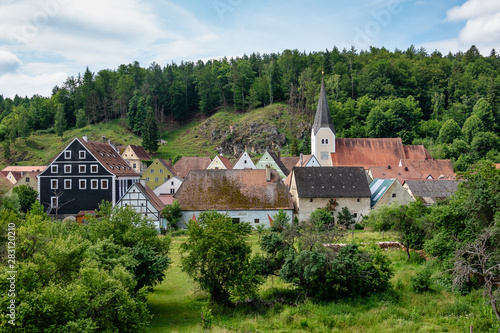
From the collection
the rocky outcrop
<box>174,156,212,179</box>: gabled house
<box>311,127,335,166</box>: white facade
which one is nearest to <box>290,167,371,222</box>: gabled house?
<box>311,127,335,166</box>: white facade

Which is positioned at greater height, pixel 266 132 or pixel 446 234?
pixel 266 132

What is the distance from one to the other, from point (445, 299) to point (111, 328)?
47.6 feet

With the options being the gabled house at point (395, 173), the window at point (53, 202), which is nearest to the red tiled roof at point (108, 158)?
the window at point (53, 202)

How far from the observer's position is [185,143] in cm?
9294

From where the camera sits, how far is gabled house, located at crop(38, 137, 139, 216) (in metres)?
44.2

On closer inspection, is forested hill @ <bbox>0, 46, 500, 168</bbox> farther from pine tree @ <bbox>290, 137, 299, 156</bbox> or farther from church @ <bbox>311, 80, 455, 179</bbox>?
church @ <bbox>311, 80, 455, 179</bbox>

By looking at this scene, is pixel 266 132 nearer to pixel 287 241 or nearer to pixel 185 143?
pixel 185 143

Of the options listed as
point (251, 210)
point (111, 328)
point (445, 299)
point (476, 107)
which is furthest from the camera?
point (476, 107)

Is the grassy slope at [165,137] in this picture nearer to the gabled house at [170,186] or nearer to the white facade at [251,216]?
the gabled house at [170,186]

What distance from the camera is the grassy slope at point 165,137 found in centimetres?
8662

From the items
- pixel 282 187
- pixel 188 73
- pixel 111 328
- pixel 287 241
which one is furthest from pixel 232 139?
pixel 111 328

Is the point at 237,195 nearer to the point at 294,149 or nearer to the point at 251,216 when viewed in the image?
the point at 251,216

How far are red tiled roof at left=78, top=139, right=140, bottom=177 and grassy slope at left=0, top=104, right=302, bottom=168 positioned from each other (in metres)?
34.3

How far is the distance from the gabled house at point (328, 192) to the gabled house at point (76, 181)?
20.4m
